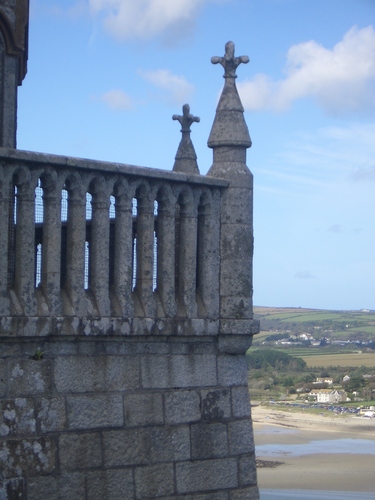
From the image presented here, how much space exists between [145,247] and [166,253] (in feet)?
0.72

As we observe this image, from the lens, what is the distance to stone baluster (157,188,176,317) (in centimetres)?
888

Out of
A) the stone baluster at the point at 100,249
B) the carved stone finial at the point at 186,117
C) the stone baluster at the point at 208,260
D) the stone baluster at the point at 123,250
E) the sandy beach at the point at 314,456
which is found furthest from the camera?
the sandy beach at the point at 314,456

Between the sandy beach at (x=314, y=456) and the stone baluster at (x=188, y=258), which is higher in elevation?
the stone baluster at (x=188, y=258)

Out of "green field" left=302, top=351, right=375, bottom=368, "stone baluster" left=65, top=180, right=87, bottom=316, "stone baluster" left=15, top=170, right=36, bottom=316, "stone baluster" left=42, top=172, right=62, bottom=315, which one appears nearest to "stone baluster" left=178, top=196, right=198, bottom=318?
"stone baluster" left=65, top=180, right=87, bottom=316

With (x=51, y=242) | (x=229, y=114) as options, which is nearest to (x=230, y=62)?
(x=229, y=114)

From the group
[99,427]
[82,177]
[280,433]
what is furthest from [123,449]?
[280,433]

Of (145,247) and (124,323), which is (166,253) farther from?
(124,323)

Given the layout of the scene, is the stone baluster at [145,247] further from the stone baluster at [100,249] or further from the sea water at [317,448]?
the sea water at [317,448]

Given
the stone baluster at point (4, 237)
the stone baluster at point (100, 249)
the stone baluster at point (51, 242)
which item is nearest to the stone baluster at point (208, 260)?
the stone baluster at point (100, 249)

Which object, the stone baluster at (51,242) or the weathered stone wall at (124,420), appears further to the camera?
the stone baluster at (51,242)

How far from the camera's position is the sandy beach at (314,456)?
39.5m

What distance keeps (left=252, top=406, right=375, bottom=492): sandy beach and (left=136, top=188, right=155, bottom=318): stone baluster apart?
101 ft

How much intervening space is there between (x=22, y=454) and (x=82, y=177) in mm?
2268

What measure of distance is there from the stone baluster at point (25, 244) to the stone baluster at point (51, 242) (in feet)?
0.40
